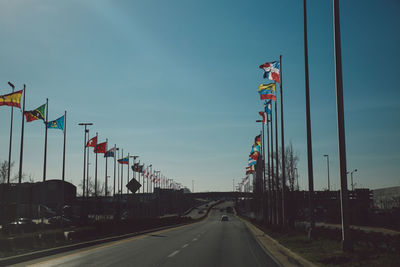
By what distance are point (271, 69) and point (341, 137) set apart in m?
15.8

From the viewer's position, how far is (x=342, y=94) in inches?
609

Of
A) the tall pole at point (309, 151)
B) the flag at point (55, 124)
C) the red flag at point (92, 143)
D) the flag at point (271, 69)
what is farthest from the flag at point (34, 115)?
the tall pole at point (309, 151)

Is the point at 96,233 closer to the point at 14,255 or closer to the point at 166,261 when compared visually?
the point at 14,255

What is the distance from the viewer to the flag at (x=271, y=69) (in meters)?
29.8

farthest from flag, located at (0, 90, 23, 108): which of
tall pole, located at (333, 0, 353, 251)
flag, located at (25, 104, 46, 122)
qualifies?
tall pole, located at (333, 0, 353, 251)

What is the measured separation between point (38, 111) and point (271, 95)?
1976 cm

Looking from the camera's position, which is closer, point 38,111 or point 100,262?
point 100,262

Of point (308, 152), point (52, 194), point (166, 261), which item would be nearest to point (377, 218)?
point (308, 152)

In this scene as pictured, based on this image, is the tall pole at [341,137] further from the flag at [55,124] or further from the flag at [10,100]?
the flag at [55,124]

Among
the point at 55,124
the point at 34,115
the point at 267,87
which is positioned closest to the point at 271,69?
the point at 267,87

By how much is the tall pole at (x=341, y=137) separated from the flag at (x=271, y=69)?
13.6 meters

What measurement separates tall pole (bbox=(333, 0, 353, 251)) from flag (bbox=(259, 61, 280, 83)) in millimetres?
13607

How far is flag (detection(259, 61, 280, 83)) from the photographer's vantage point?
97.9 feet

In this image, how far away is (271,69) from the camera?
30141mm
